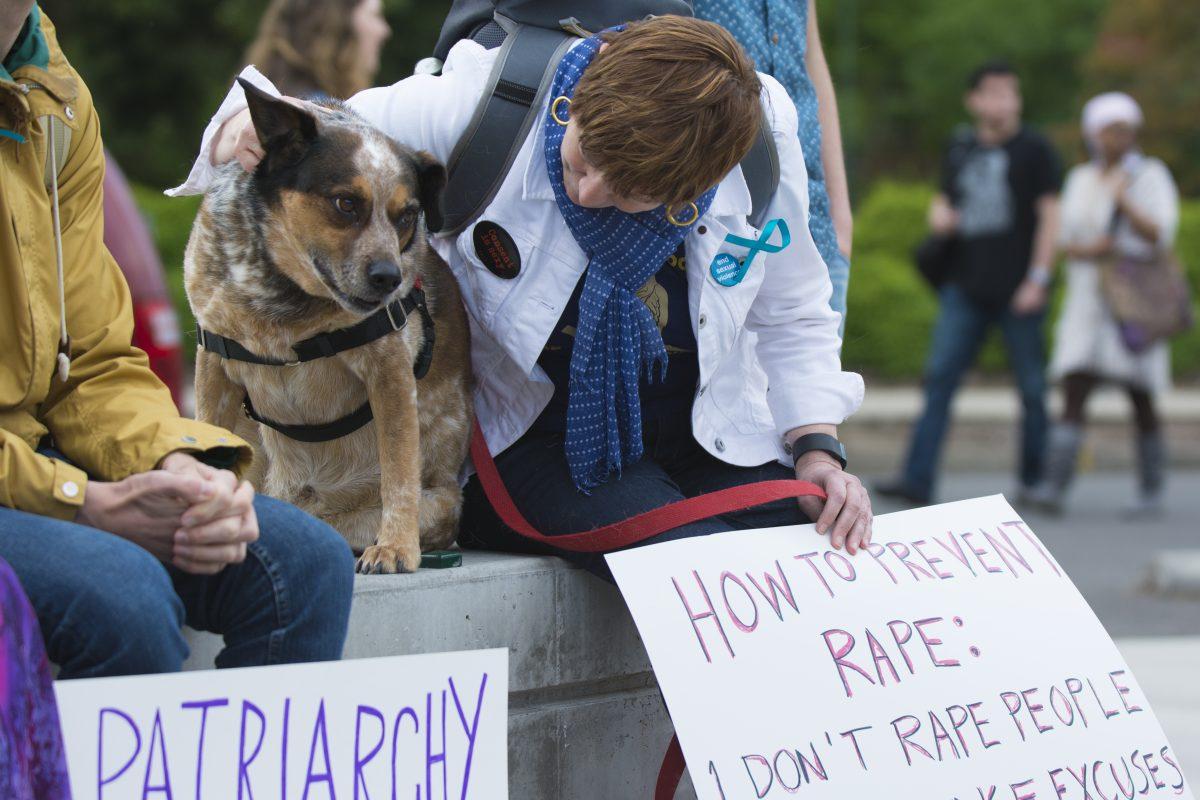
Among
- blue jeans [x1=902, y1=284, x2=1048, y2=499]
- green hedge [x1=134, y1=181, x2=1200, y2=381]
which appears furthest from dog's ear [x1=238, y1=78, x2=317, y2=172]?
green hedge [x1=134, y1=181, x2=1200, y2=381]

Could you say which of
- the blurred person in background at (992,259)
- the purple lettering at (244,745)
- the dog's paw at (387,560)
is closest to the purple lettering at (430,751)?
the purple lettering at (244,745)

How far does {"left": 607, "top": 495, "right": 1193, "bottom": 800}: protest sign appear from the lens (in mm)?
2828

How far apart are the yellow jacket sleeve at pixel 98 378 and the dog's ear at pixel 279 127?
28 cm

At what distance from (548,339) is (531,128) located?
42cm

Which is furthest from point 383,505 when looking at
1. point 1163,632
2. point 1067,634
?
point 1163,632

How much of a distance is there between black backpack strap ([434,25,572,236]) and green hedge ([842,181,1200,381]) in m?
12.6

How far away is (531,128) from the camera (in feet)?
10.3

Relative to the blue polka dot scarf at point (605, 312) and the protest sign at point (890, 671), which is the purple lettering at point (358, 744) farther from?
the blue polka dot scarf at point (605, 312)

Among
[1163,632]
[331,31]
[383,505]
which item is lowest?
[1163,632]

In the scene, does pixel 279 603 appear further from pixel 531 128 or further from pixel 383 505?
pixel 531 128

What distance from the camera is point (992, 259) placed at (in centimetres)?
832

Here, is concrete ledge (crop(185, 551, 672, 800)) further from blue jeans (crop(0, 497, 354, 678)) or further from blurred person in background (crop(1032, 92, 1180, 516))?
blurred person in background (crop(1032, 92, 1180, 516))

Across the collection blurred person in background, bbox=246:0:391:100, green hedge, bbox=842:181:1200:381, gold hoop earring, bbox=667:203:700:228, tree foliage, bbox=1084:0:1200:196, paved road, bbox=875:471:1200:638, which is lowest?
paved road, bbox=875:471:1200:638

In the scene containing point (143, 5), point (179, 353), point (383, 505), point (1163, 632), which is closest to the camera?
point (383, 505)
